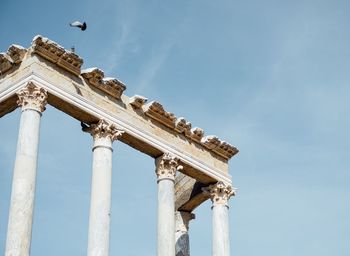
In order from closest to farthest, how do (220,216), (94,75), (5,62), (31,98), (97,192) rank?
1. (31,98)
2. (97,192)
3. (5,62)
4. (94,75)
5. (220,216)

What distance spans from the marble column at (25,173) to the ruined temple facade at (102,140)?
0.12 ft

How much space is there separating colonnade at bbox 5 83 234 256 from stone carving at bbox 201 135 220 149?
6.13ft

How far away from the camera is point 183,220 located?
41.0 meters

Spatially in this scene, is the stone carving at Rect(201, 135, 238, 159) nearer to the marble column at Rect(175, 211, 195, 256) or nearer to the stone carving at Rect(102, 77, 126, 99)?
the marble column at Rect(175, 211, 195, 256)

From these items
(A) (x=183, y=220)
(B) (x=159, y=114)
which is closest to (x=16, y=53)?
(B) (x=159, y=114)

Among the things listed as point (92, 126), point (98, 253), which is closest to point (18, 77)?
point (92, 126)

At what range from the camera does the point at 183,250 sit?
40.4 m

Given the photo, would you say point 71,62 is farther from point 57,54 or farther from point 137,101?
point 137,101

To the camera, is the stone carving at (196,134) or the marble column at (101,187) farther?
the stone carving at (196,134)

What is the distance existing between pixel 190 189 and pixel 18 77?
11.6 metres

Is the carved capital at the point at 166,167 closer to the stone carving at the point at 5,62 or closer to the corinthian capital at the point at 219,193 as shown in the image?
the corinthian capital at the point at 219,193

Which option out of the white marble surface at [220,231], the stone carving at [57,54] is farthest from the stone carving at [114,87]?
the white marble surface at [220,231]

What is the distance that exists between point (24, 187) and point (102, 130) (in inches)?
209

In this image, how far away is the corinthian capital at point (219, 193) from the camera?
38.8 m
